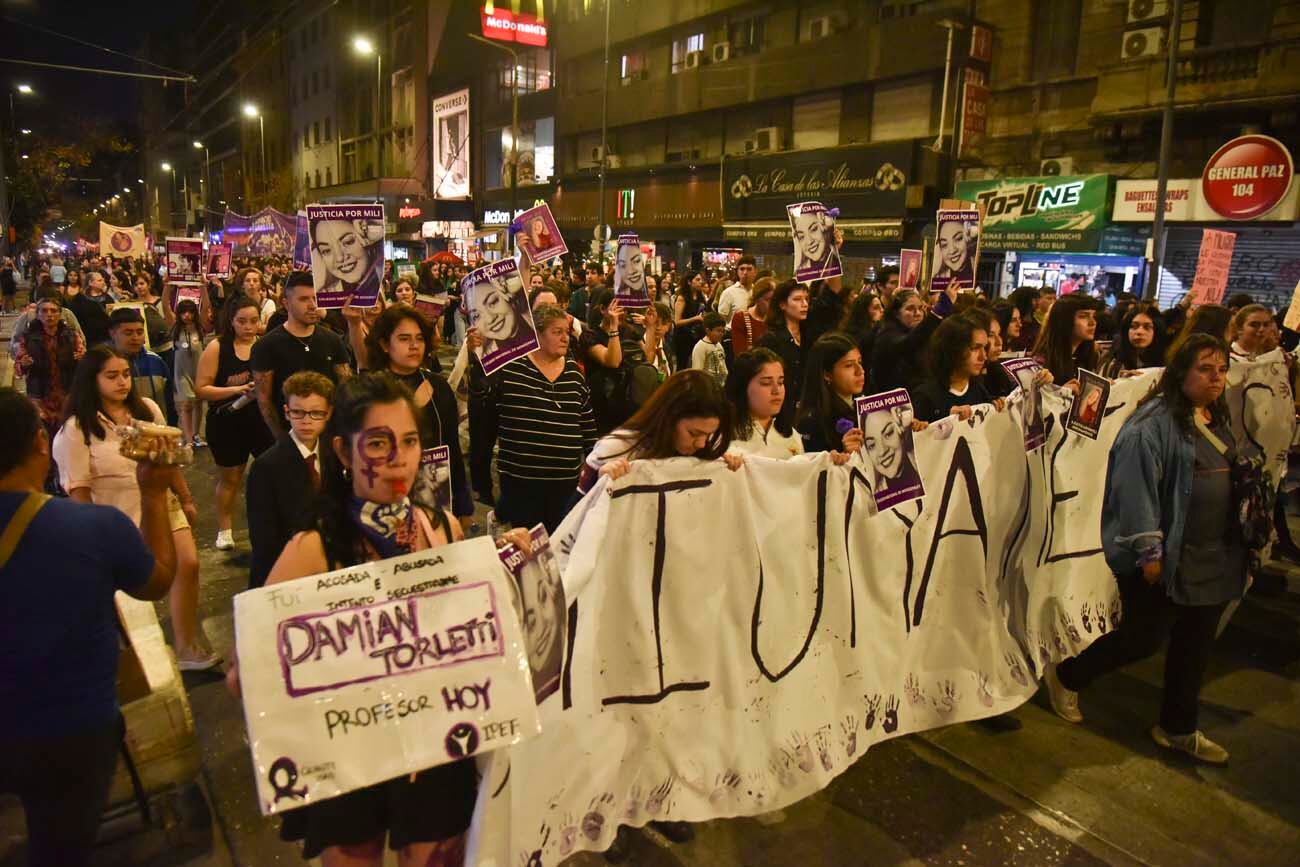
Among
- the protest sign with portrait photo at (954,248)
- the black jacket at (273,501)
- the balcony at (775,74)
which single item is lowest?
the black jacket at (273,501)

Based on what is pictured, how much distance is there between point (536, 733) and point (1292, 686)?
486 cm

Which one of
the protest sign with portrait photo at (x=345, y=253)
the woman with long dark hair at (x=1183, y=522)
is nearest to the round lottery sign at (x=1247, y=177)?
the woman with long dark hair at (x=1183, y=522)

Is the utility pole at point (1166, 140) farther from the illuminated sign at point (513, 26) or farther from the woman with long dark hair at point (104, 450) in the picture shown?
the illuminated sign at point (513, 26)

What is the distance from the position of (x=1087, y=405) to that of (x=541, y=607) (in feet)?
10.6

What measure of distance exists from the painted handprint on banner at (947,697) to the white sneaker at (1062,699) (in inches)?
33.9

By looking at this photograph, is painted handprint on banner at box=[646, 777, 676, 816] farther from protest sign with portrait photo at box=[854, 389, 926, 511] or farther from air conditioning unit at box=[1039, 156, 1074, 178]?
air conditioning unit at box=[1039, 156, 1074, 178]

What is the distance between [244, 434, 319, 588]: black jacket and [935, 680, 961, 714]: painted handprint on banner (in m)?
2.78

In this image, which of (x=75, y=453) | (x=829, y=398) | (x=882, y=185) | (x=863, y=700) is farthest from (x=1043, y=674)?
(x=882, y=185)

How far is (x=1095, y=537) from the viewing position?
4633mm

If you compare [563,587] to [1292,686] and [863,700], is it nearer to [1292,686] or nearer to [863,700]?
[863,700]

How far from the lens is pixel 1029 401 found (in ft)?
14.4

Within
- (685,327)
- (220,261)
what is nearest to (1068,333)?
(685,327)

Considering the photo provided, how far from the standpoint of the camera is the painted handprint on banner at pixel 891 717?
12.4ft

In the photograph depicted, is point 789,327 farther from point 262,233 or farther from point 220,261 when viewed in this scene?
point 262,233
